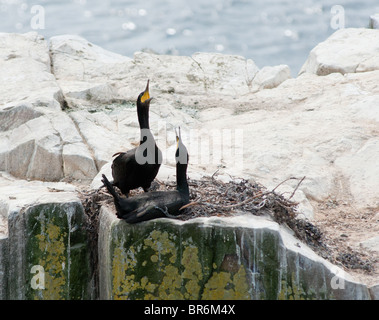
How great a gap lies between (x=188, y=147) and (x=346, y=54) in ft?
15.5

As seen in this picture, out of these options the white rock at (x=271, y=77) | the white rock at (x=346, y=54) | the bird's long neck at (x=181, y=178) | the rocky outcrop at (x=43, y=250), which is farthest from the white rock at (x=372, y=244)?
the white rock at (x=271, y=77)

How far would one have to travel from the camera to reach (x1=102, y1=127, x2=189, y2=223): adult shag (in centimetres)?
544

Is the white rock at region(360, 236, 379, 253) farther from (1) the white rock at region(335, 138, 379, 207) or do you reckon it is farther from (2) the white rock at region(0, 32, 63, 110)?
(2) the white rock at region(0, 32, 63, 110)

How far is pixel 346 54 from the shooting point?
12477mm

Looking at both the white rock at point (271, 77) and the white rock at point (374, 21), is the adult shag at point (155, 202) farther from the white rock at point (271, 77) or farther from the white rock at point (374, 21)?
the white rock at point (374, 21)

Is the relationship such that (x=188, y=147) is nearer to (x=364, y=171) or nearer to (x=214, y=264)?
(x=364, y=171)

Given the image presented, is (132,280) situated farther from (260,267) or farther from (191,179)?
(191,179)

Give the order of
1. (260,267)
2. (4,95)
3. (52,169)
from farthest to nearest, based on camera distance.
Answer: (4,95)
(52,169)
(260,267)

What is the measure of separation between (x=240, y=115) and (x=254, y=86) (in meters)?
1.98

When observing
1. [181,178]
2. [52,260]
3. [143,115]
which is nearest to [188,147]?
[143,115]

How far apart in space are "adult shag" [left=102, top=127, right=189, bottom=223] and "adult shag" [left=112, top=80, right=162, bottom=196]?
1.03 ft

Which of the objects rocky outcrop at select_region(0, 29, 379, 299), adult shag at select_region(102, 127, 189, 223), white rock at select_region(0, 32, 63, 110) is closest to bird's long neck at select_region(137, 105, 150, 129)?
adult shag at select_region(102, 127, 189, 223)

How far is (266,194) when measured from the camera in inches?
241

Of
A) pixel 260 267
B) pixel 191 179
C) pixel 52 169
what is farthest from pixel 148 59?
pixel 260 267
